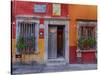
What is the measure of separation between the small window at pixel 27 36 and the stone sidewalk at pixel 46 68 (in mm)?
125

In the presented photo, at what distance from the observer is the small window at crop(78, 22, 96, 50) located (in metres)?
1.52

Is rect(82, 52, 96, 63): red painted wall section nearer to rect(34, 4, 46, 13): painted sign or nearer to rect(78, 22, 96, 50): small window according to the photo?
rect(78, 22, 96, 50): small window

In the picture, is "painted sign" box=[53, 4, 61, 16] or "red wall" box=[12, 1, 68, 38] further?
"painted sign" box=[53, 4, 61, 16]

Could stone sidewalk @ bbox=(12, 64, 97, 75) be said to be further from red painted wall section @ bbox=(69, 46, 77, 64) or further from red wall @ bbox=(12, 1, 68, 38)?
red wall @ bbox=(12, 1, 68, 38)

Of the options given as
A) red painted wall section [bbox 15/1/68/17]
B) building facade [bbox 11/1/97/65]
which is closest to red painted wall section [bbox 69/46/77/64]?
building facade [bbox 11/1/97/65]

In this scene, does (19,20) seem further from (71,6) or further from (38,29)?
(71,6)

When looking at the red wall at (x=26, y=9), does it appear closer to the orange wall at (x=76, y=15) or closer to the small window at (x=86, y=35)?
the orange wall at (x=76, y=15)

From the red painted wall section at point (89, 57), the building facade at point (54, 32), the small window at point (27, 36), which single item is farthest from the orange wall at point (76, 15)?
the small window at point (27, 36)

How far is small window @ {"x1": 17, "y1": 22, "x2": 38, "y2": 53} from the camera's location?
1443mm

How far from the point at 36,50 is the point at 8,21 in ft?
1.07

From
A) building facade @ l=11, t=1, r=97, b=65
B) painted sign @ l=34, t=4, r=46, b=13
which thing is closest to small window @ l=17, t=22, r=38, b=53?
building facade @ l=11, t=1, r=97, b=65

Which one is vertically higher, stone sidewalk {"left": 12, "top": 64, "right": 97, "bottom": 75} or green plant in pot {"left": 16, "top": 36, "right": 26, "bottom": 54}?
green plant in pot {"left": 16, "top": 36, "right": 26, "bottom": 54}

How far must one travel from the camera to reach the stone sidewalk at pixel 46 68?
1357 millimetres

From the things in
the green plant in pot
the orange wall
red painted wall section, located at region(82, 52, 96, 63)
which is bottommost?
red painted wall section, located at region(82, 52, 96, 63)
